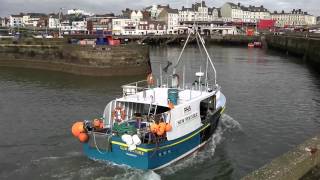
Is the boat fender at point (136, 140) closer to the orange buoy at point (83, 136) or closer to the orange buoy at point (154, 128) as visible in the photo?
the orange buoy at point (154, 128)

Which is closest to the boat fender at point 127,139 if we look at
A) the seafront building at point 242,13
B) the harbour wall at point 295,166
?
the harbour wall at point 295,166

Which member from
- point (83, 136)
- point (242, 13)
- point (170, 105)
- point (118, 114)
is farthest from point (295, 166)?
point (242, 13)

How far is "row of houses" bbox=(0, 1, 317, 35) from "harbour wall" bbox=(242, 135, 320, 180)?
101668 mm

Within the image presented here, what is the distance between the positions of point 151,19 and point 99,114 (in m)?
130

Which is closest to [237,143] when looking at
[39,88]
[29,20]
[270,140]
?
[270,140]

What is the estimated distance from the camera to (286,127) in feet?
61.6

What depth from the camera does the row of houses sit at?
123000mm

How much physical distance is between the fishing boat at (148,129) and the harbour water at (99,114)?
382mm

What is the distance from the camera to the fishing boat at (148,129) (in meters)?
12.3

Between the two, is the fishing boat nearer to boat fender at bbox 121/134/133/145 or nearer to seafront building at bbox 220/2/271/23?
boat fender at bbox 121/134/133/145

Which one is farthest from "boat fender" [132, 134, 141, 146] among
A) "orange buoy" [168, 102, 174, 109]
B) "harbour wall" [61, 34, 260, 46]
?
A: "harbour wall" [61, 34, 260, 46]

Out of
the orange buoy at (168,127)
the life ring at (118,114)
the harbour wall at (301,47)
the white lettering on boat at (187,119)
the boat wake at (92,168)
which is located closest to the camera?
the boat wake at (92,168)

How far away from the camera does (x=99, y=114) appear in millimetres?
21219

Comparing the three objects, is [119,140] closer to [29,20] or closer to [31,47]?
[31,47]
